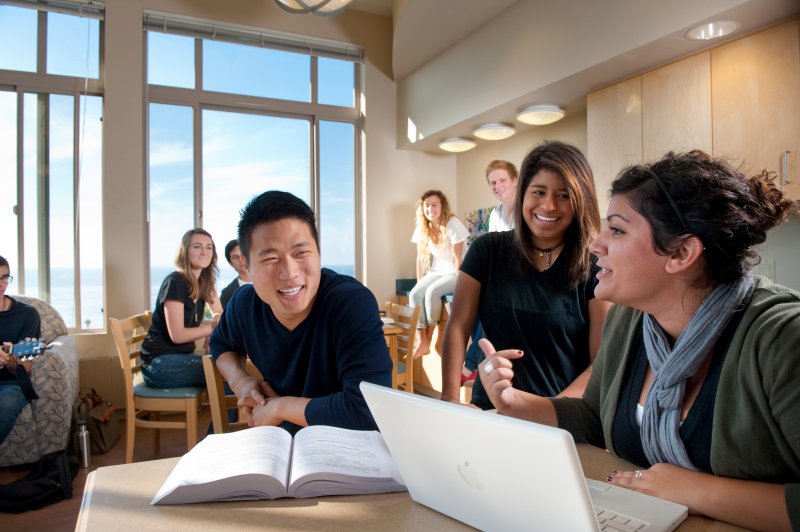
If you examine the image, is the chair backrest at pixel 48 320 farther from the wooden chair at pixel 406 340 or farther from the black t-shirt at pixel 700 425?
the black t-shirt at pixel 700 425

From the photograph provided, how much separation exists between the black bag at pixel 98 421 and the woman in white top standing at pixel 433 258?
2.29 meters

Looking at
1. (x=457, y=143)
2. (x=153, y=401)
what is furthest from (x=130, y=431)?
(x=457, y=143)

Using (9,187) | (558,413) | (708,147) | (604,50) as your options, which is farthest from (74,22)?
(558,413)

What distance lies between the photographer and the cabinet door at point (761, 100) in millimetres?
2643

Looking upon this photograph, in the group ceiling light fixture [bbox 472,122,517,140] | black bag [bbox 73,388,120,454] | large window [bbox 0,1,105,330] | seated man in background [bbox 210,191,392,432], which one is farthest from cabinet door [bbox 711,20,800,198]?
large window [bbox 0,1,105,330]

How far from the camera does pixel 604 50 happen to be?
Result: 323 cm

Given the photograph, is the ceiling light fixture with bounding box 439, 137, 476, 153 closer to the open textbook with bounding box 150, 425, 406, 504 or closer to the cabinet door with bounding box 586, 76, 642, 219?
the cabinet door with bounding box 586, 76, 642, 219

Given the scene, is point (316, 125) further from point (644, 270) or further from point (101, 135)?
point (644, 270)

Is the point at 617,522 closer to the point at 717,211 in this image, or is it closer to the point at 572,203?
the point at 717,211

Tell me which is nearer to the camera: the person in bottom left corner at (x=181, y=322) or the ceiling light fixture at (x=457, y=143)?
the person in bottom left corner at (x=181, y=322)

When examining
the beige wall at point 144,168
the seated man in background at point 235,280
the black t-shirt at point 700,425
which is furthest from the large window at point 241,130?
the black t-shirt at point 700,425

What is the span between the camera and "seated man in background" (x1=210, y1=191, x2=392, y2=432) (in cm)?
132

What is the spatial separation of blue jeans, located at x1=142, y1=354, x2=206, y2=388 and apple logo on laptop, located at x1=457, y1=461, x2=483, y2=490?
2.77 meters

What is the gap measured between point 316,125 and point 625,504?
16.9 ft
